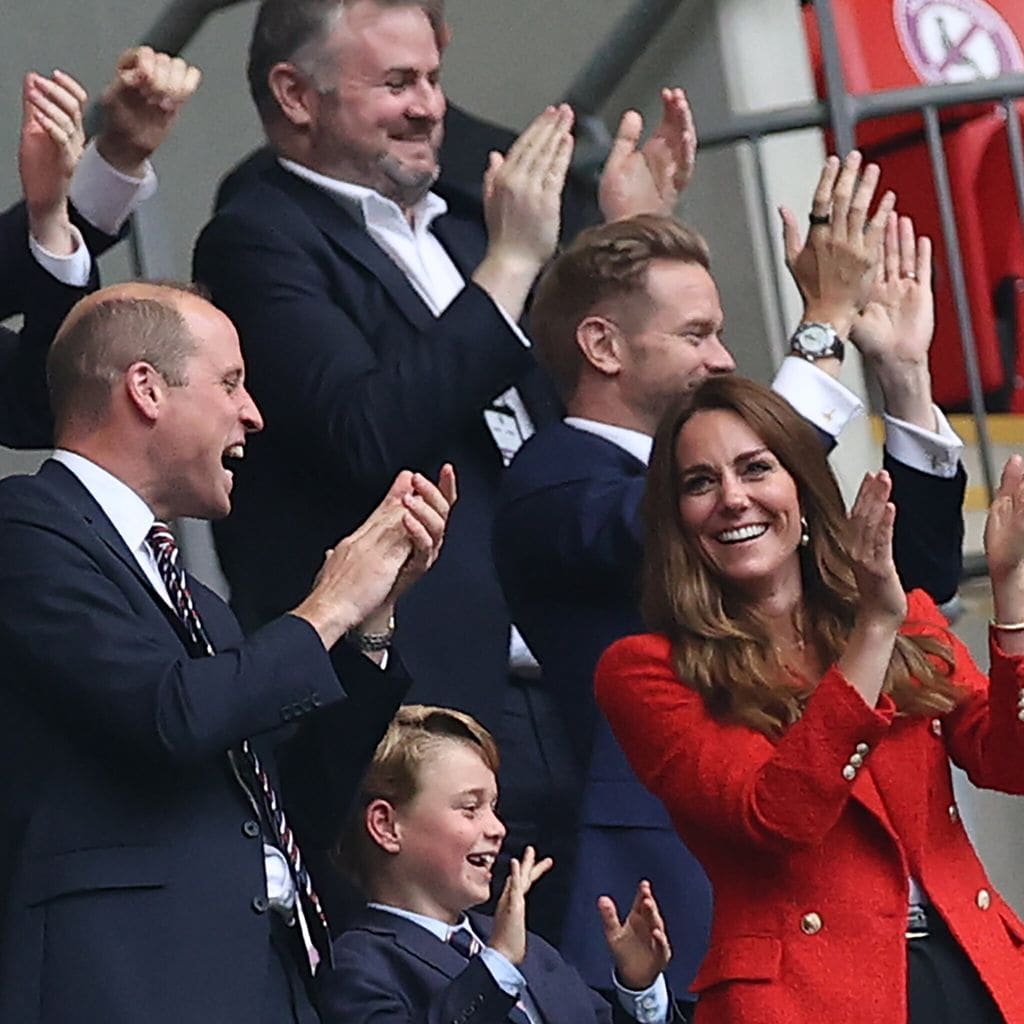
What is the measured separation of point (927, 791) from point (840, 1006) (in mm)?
269

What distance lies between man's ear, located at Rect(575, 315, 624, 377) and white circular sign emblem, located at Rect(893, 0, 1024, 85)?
1971mm

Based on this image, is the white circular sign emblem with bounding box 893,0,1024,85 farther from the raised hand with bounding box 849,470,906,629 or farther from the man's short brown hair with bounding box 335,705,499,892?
the raised hand with bounding box 849,470,906,629

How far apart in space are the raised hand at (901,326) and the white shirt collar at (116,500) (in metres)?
1.16

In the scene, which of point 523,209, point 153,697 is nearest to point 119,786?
point 153,697

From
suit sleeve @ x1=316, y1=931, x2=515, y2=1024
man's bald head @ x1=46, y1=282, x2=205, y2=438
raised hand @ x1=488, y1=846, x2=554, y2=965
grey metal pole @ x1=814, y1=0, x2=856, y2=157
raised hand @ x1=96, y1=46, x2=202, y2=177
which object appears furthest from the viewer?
grey metal pole @ x1=814, y1=0, x2=856, y2=157

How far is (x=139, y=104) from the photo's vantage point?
3.64 metres

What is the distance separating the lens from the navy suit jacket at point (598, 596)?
3641mm

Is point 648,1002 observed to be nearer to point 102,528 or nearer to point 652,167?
point 102,528

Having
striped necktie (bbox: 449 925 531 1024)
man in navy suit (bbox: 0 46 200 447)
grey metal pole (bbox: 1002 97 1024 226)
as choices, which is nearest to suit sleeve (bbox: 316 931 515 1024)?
striped necktie (bbox: 449 925 531 1024)

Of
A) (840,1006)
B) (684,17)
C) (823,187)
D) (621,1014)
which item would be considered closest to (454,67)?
(684,17)

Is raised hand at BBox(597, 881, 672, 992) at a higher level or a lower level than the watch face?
lower

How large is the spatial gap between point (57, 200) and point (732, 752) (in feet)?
3.57

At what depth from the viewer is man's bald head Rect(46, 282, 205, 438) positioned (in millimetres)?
3180

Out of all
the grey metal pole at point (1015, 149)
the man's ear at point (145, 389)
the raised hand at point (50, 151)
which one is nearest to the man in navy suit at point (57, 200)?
the raised hand at point (50, 151)
